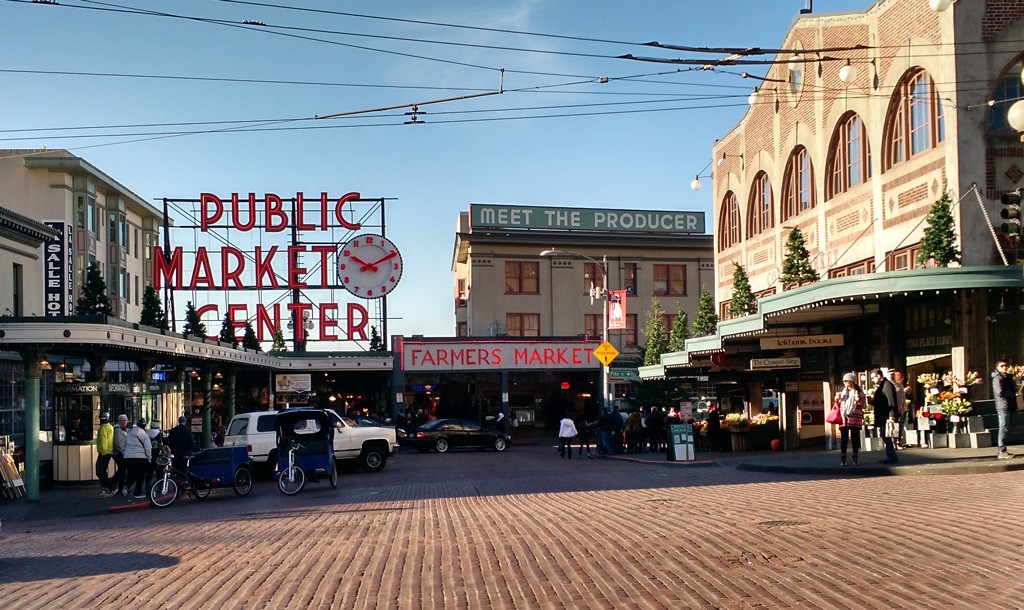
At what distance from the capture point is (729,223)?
143 ft

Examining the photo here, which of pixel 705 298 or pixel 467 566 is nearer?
pixel 467 566

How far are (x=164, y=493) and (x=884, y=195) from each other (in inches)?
741

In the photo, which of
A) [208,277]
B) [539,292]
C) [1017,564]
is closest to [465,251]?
[539,292]

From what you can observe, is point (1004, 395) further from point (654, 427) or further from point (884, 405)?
point (654, 427)

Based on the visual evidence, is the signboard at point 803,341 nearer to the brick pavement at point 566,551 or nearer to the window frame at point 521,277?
the brick pavement at point 566,551

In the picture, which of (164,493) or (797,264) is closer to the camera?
(164,493)

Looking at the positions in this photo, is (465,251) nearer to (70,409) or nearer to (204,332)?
(204,332)

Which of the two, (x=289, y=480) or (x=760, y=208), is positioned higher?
(x=760, y=208)

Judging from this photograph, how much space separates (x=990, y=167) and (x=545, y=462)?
14.9 meters

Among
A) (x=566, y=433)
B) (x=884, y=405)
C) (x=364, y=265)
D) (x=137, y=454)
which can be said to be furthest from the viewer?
(x=364, y=265)

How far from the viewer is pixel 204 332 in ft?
176

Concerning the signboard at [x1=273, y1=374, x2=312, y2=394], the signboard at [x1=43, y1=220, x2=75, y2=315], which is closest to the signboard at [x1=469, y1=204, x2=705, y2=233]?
the signboard at [x1=273, y1=374, x2=312, y2=394]

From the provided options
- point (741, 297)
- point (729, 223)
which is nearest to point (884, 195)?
point (741, 297)

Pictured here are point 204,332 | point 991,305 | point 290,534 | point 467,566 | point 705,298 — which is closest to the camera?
point 467,566
